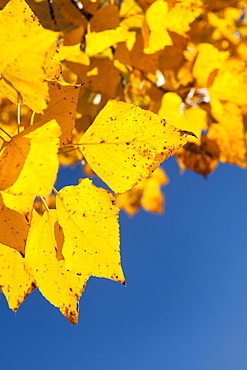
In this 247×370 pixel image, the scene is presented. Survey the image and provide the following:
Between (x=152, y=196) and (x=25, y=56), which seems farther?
(x=152, y=196)

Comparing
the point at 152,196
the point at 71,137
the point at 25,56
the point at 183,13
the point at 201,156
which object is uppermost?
the point at 25,56

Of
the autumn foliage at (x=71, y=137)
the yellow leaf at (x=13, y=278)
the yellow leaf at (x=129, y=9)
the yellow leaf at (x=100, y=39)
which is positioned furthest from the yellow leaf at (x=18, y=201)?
the yellow leaf at (x=129, y=9)

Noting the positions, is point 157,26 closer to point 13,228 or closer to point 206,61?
point 206,61

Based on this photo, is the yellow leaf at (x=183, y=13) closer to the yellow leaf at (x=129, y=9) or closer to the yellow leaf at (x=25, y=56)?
the yellow leaf at (x=129, y=9)

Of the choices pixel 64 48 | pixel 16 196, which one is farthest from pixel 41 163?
pixel 64 48

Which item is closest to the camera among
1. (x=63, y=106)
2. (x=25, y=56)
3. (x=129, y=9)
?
(x=25, y=56)

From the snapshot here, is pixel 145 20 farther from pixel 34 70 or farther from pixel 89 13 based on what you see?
pixel 34 70

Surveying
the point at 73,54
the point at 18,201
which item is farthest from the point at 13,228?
the point at 73,54
